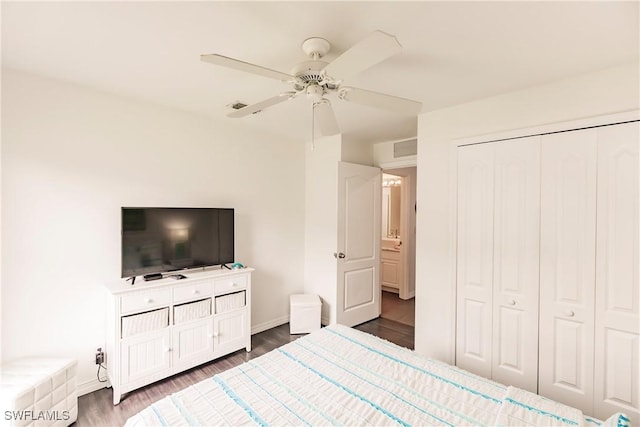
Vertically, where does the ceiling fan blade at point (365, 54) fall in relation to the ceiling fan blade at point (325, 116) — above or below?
above

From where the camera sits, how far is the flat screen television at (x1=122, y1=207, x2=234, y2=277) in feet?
8.04

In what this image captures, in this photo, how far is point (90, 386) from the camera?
238 cm

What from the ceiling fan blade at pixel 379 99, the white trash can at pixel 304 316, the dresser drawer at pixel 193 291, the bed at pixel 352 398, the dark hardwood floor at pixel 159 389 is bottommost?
the dark hardwood floor at pixel 159 389

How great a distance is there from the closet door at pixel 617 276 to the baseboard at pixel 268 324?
3.07 meters

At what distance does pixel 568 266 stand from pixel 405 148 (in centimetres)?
217

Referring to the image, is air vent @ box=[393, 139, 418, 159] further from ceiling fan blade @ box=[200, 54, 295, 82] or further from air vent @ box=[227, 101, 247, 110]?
ceiling fan blade @ box=[200, 54, 295, 82]

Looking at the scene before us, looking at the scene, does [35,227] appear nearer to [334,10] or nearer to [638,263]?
[334,10]

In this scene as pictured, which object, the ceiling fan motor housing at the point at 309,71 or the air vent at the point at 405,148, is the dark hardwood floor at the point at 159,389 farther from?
the ceiling fan motor housing at the point at 309,71

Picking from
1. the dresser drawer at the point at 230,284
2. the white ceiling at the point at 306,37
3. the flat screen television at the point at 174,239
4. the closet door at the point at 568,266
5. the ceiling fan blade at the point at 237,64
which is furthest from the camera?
the dresser drawer at the point at 230,284

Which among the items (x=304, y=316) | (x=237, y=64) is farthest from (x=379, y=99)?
(x=304, y=316)

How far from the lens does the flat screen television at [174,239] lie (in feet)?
8.04

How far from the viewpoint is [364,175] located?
3854mm

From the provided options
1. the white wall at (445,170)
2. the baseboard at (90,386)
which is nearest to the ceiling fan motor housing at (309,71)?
the white wall at (445,170)

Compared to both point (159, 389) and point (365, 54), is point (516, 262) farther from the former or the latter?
point (159, 389)
